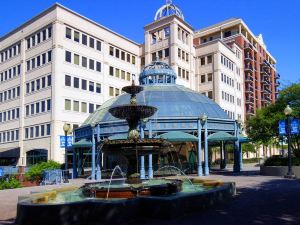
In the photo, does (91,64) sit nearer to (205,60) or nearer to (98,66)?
(98,66)

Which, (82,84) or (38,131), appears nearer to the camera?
(38,131)

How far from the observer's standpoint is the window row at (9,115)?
57.3 meters

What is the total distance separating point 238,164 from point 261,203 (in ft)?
67.9

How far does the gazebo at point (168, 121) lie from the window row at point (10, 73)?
27.5 metres

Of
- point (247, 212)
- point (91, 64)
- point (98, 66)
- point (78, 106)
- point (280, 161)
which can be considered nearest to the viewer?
point (247, 212)

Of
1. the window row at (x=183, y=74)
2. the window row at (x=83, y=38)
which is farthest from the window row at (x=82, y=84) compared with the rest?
the window row at (x=183, y=74)

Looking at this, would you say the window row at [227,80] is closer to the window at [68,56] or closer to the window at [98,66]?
the window at [98,66]

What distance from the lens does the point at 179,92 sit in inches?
1336

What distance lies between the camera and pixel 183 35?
222 feet

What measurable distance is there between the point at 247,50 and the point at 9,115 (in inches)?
2263

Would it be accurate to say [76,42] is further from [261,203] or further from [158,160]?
[261,203]

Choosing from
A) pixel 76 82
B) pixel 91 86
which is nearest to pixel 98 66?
pixel 91 86

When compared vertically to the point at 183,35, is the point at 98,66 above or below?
below

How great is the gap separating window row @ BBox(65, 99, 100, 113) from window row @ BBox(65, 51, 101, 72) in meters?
5.49
